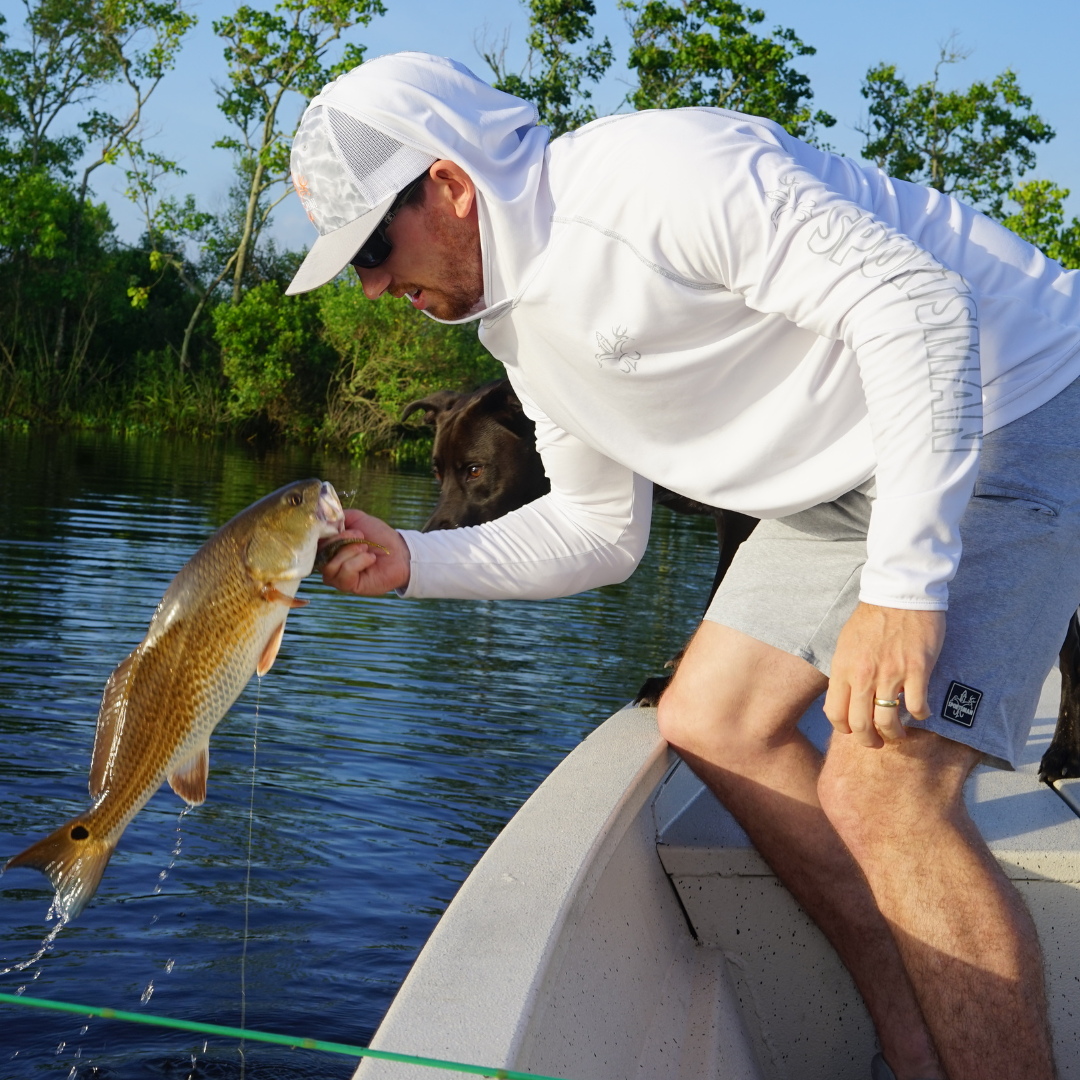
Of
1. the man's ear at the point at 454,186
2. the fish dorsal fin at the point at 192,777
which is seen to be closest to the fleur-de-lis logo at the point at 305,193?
the man's ear at the point at 454,186

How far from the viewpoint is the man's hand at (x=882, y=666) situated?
7.13ft

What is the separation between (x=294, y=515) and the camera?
2.44 metres

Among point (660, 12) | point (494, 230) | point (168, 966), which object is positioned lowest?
point (168, 966)

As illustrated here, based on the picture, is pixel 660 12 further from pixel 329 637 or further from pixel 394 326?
pixel 329 637

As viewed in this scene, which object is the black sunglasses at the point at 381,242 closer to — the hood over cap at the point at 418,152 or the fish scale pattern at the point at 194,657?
the hood over cap at the point at 418,152

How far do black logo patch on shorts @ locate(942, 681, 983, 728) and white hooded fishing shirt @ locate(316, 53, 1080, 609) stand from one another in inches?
12.0

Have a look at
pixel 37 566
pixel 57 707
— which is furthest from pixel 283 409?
pixel 57 707

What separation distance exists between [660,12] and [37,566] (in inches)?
1217

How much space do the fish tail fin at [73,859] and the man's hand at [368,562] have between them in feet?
2.76

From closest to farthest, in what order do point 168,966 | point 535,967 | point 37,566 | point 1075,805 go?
point 535,967 < point 1075,805 < point 168,966 < point 37,566

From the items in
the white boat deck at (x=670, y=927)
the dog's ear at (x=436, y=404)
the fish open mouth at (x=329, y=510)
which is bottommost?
the white boat deck at (x=670, y=927)

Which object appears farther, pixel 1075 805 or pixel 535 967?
pixel 1075 805

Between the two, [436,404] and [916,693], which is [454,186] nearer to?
[916,693]

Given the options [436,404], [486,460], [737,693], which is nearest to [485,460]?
[486,460]
